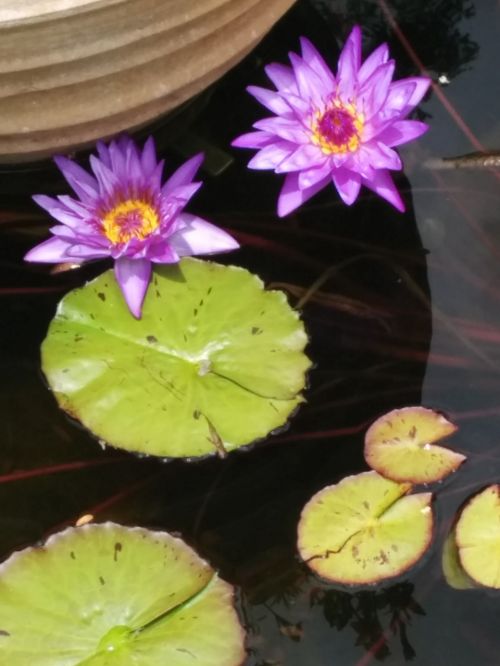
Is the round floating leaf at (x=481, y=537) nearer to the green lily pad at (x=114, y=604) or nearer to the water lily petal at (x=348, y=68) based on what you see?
the green lily pad at (x=114, y=604)

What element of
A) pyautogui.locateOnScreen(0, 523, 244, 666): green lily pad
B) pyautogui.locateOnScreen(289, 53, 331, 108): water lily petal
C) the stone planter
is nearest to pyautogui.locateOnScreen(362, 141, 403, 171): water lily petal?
pyautogui.locateOnScreen(289, 53, 331, 108): water lily petal

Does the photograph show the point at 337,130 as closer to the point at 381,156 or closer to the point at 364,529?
the point at 381,156

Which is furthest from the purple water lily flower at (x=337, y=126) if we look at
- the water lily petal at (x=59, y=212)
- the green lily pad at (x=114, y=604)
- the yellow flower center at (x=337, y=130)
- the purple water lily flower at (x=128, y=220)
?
the green lily pad at (x=114, y=604)

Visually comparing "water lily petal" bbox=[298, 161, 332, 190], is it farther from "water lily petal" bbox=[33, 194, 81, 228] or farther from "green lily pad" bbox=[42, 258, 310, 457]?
"water lily petal" bbox=[33, 194, 81, 228]

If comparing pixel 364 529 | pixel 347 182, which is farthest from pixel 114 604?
pixel 347 182

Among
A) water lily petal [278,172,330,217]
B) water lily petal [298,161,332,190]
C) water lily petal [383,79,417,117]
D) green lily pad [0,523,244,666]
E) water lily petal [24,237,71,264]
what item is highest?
water lily petal [24,237,71,264]

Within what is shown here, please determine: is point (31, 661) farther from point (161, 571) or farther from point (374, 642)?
point (374, 642)

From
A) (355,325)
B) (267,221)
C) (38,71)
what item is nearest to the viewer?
(38,71)

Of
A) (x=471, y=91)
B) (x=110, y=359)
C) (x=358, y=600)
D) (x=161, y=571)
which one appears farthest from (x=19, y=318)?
(x=471, y=91)
